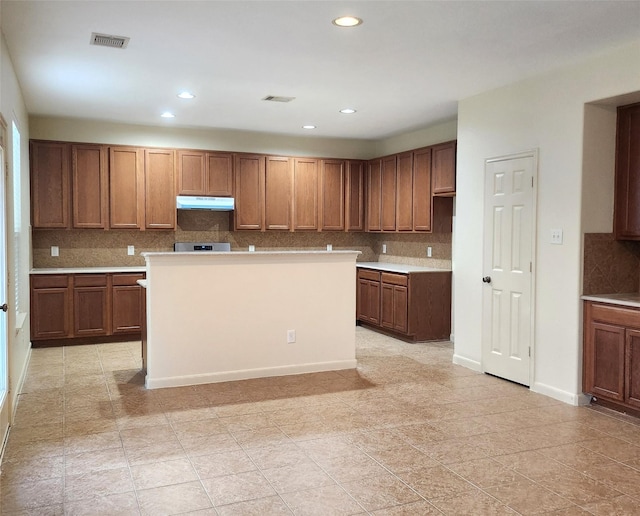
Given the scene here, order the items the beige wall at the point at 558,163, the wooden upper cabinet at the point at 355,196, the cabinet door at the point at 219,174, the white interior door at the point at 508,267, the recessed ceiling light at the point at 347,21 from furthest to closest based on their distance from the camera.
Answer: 1. the wooden upper cabinet at the point at 355,196
2. the cabinet door at the point at 219,174
3. the white interior door at the point at 508,267
4. the beige wall at the point at 558,163
5. the recessed ceiling light at the point at 347,21

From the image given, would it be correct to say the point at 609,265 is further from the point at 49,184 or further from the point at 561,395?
the point at 49,184

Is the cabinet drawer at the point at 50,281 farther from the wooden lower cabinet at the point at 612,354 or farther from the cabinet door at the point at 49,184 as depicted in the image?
the wooden lower cabinet at the point at 612,354

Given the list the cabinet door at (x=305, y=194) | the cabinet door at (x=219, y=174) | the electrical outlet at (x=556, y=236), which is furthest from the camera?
the cabinet door at (x=305, y=194)

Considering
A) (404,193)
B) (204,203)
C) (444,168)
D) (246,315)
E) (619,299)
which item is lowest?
(246,315)

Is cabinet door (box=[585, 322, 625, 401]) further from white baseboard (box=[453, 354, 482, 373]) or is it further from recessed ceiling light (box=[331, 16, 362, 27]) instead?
recessed ceiling light (box=[331, 16, 362, 27])

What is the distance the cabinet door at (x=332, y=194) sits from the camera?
323 inches

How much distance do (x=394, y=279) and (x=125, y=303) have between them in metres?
3.25

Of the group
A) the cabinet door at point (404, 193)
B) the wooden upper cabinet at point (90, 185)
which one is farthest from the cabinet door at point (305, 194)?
the wooden upper cabinet at point (90, 185)

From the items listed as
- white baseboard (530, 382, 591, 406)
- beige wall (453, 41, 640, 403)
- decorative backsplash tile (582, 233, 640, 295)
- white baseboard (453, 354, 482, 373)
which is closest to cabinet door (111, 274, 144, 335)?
white baseboard (453, 354, 482, 373)

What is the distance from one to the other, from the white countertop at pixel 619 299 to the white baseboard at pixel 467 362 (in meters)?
1.40

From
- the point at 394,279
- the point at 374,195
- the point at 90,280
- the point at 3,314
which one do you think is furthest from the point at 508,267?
the point at 90,280

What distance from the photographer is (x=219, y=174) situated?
7594mm

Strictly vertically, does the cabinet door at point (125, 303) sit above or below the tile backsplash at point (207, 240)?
below

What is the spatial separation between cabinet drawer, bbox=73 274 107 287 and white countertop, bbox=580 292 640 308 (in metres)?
5.11
